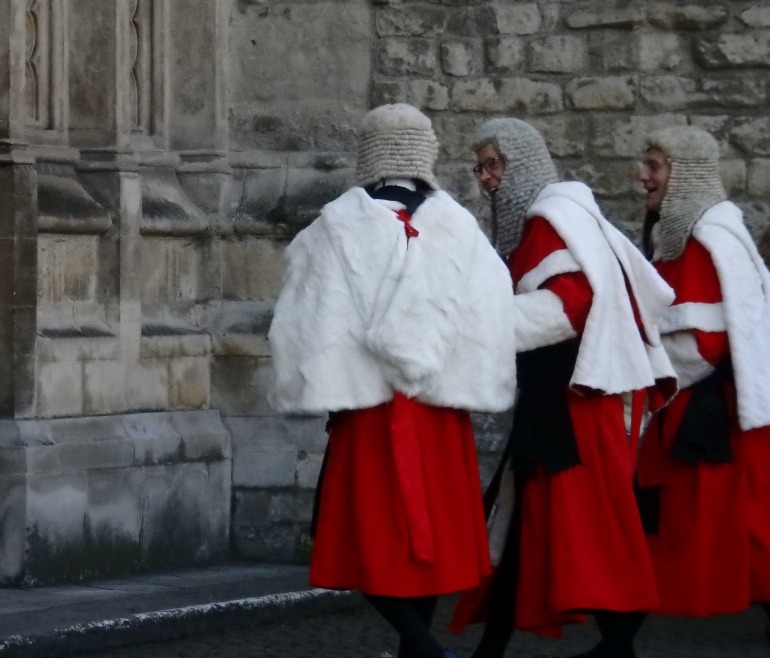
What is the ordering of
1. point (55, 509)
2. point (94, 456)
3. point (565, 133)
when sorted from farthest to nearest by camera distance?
point (565, 133), point (94, 456), point (55, 509)

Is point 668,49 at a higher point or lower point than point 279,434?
higher

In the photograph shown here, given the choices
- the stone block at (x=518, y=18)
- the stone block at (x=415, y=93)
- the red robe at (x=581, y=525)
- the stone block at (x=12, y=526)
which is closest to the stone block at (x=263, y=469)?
the stone block at (x=12, y=526)

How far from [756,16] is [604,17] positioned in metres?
0.66

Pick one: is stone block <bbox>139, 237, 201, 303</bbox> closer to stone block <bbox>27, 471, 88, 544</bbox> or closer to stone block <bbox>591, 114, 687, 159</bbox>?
stone block <bbox>27, 471, 88, 544</bbox>

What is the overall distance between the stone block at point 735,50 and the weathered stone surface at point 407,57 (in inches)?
47.2

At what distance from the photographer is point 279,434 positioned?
335 inches

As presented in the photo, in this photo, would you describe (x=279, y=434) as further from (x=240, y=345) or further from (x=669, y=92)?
(x=669, y=92)

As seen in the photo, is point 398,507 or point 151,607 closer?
point 398,507

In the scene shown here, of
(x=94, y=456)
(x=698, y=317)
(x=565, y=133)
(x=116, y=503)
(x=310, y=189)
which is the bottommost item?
(x=116, y=503)

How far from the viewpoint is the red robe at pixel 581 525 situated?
5.67 m

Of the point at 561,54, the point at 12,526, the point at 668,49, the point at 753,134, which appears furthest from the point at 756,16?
the point at 12,526

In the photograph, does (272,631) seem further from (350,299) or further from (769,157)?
(769,157)

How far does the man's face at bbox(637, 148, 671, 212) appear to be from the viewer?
7.00 meters

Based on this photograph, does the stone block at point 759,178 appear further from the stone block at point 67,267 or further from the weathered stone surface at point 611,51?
the stone block at point 67,267
